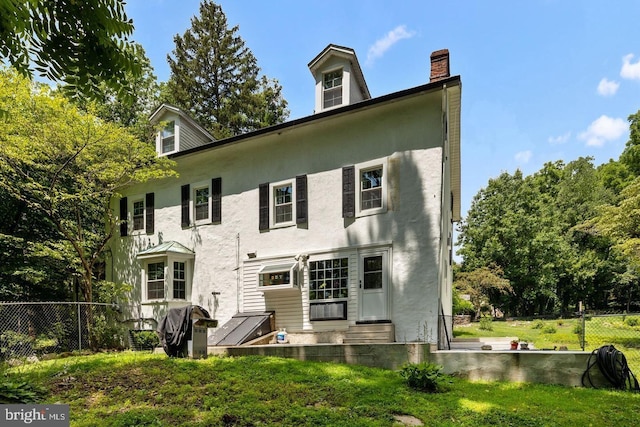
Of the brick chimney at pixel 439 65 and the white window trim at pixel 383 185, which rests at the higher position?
the brick chimney at pixel 439 65

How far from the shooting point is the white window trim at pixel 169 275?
14.4 m

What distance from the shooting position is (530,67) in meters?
11.6

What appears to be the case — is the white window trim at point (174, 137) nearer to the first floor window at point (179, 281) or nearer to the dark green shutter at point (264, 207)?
the first floor window at point (179, 281)

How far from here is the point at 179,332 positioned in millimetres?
9641

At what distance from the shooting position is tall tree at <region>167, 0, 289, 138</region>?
29781mm

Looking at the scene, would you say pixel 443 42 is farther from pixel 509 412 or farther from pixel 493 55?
pixel 509 412

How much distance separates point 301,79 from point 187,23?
60.7 feet

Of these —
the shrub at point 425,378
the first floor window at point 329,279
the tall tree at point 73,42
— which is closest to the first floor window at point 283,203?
the first floor window at point 329,279

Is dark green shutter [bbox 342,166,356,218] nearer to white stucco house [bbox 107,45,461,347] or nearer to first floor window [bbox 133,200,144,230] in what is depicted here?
white stucco house [bbox 107,45,461,347]

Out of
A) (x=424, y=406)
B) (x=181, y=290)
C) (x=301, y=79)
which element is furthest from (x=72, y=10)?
(x=301, y=79)

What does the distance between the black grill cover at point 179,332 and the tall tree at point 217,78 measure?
2136 centimetres

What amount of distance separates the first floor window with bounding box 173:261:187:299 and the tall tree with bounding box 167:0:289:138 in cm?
1648

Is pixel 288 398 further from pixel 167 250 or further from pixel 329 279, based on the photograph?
pixel 167 250

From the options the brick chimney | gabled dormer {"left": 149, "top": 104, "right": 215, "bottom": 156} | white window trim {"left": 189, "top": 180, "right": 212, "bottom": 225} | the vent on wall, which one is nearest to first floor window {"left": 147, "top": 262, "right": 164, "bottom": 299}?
white window trim {"left": 189, "top": 180, "right": 212, "bottom": 225}
